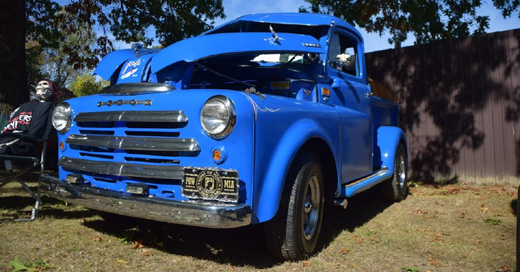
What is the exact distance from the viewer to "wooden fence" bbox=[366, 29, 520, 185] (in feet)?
23.4

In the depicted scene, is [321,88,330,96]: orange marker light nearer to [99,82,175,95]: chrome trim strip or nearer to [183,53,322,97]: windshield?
[183,53,322,97]: windshield

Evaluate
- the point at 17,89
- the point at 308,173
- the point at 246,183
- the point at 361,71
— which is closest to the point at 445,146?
the point at 361,71

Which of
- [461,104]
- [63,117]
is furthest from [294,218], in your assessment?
[461,104]

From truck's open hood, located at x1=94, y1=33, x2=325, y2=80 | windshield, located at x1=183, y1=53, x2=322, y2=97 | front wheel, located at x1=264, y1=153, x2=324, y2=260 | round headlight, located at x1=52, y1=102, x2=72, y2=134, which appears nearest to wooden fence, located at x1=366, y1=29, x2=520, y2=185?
windshield, located at x1=183, y1=53, x2=322, y2=97

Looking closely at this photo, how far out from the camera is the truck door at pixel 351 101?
4.14 m

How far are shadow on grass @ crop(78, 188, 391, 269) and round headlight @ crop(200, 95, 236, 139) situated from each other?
103 centimetres

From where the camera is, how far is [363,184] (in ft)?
14.4

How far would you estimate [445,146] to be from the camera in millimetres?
7824

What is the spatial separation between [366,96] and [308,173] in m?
2.07

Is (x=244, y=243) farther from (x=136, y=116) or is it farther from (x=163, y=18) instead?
(x=163, y=18)

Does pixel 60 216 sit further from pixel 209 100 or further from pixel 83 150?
pixel 209 100

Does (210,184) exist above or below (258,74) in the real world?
below

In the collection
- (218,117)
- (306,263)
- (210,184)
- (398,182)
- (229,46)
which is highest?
(229,46)

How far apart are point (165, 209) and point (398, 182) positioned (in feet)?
13.6
